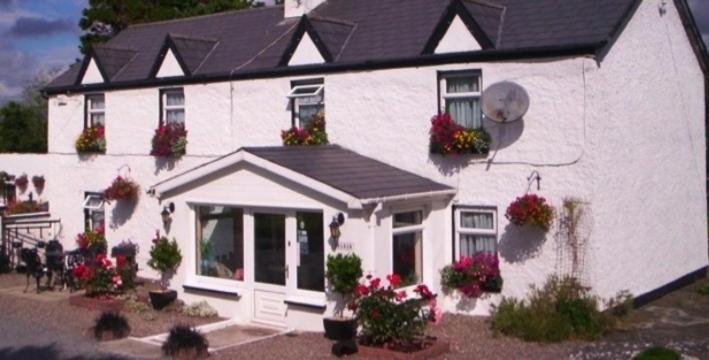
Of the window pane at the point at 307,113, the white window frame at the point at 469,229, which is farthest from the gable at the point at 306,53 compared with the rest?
the white window frame at the point at 469,229

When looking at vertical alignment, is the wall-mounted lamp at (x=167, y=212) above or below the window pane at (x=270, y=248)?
above

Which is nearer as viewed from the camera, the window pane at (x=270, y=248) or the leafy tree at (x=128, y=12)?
the window pane at (x=270, y=248)

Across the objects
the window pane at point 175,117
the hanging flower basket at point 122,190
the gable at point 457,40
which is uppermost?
the gable at point 457,40

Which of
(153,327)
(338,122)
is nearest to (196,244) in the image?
(153,327)

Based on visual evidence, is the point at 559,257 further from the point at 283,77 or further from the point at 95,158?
the point at 95,158

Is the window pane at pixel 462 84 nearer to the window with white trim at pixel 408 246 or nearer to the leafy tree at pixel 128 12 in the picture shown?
the window with white trim at pixel 408 246

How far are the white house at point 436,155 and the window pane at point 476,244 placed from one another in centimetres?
4

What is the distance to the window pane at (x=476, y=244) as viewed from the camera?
635 inches

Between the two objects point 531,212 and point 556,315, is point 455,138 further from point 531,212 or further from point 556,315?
point 556,315

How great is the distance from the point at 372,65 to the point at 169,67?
238 inches

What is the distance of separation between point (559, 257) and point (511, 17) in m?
4.62

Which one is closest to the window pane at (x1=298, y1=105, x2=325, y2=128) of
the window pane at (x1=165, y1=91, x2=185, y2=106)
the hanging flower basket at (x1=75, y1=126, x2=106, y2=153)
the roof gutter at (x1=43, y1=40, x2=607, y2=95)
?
the roof gutter at (x1=43, y1=40, x2=607, y2=95)

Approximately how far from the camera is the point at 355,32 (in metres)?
19.0

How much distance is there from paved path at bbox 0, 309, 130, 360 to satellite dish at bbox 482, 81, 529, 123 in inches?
290
